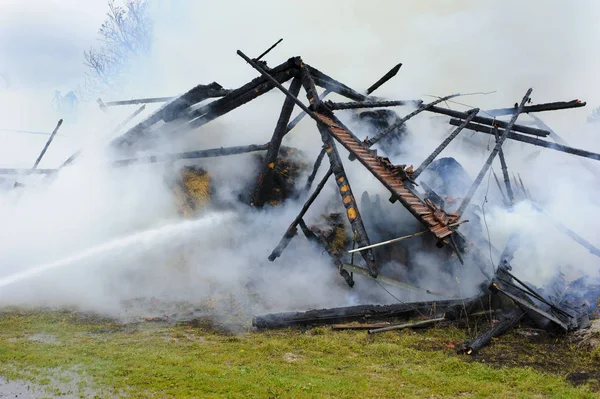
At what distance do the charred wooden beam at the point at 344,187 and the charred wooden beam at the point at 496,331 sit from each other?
7.16 ft

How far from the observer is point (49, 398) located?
5.46m

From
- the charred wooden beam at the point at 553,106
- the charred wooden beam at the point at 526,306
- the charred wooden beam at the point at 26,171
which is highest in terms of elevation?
the charred wooden beam at the point at 553,106

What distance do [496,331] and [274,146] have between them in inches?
276

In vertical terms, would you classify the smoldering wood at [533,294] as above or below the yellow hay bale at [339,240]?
below

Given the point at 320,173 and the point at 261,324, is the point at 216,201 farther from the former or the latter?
the point at 261,324

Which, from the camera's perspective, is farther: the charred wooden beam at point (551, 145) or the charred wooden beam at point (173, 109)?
the charred wooden beam at point (173, 109)

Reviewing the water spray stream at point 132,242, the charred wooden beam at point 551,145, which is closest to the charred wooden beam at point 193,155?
the water spray stream at point 132,242

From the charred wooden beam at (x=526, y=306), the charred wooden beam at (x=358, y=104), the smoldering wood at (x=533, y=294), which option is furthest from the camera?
the charred wooden beam at (x=358, y=104)

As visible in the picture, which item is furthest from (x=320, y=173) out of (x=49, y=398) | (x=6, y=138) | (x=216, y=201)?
(x=6, y=138)

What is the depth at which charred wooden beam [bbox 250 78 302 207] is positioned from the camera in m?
11.6

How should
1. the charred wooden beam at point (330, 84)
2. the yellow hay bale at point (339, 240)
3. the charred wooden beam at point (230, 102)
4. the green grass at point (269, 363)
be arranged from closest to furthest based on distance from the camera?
the green grass at point (269, 363), the charred wooden beam at point (230, 102), the charred wooden beam at point (330, 84), the yellow hay bale at point (339, 240)

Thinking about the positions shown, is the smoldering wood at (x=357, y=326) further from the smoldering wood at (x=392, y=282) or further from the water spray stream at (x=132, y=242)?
the water spray stream at (x=132, y=242)

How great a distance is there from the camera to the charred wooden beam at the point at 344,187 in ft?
29.5

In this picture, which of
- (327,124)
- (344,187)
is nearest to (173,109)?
(327,124)
